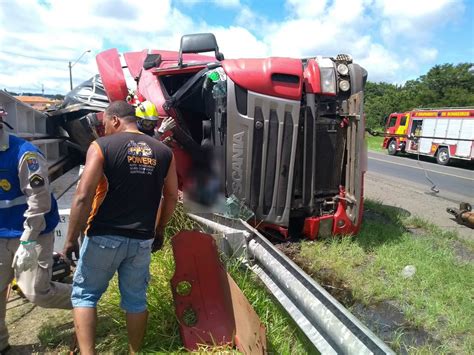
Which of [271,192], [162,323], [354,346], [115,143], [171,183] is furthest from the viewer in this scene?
[271,192]

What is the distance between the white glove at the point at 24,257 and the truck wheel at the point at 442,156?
65.7ft

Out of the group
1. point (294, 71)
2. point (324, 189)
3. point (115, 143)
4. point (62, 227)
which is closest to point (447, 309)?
point (324, 189)

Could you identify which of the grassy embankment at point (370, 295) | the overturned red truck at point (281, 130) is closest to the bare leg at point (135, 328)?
the grassy embankment at point (370, 295)

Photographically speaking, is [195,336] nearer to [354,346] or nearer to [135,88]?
[354,346]

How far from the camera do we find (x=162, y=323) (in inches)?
122

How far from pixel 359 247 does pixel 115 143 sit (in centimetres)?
318

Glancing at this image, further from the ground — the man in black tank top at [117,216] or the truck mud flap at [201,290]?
the man in black tank top at [117,216]

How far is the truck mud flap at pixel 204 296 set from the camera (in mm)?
2900

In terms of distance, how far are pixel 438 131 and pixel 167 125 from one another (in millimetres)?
19253

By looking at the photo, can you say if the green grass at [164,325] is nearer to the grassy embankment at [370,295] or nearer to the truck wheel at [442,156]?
the grassy embankment at [370,295]

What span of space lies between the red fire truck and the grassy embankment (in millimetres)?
13083

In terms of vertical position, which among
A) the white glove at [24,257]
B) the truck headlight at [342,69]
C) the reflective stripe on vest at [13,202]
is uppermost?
the truck headlight at [342,69]

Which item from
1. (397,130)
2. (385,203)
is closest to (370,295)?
(385,203)

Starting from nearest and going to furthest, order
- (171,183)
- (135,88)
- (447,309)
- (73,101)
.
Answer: (171,183) → (447,309) → (135,88) → (73,101)
